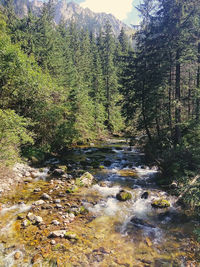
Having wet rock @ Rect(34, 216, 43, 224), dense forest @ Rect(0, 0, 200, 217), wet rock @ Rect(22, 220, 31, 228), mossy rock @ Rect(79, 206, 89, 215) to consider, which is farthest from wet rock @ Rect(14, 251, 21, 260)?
dense forest @ Rect(0, 0, 200, 217)

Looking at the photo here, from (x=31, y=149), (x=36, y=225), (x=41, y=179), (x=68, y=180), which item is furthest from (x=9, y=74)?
(x=36, y=225)

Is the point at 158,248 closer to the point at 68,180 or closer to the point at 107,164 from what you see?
the point at 68,180

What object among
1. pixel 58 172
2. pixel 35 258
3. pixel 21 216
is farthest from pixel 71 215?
pixel 58 172

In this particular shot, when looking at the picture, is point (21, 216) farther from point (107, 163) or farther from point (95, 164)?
point (107, 163)

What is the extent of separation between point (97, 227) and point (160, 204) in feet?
12.0

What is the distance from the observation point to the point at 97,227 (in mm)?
7047

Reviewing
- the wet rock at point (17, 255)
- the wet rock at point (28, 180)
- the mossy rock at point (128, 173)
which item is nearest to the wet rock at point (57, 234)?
the wet rock at point (17, 255)

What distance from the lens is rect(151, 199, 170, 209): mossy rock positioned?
8.61 meters

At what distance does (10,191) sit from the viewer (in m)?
9.34

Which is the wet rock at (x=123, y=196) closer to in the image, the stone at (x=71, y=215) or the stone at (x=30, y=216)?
the stone at (x=71, y=215)

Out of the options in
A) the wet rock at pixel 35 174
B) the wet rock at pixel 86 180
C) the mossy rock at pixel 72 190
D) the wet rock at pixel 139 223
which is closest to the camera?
the wet rock at pixel 139 223

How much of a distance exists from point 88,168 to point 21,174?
17.4 ft

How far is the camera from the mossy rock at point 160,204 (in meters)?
8.61

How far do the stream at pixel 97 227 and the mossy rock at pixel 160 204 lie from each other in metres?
0.16
